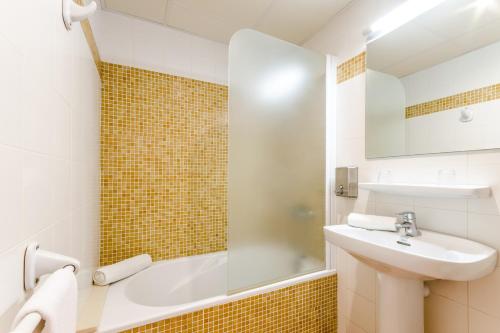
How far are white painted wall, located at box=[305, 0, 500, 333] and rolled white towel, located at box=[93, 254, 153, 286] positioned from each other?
1376 millimetres

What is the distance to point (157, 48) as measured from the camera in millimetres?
1889

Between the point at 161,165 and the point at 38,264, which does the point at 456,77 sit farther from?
the point at 161,165

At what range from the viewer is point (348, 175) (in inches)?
58.1

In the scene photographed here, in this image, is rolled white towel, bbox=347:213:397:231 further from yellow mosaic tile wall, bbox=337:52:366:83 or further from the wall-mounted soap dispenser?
yellow mosaic tile wall, bbox=337:52:366:83

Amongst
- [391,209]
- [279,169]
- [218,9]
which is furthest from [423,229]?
[218,9]

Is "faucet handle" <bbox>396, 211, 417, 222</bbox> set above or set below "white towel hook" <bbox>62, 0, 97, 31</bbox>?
below

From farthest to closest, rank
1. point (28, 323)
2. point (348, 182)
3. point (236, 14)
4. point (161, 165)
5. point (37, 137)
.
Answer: point (161, 165), point (236, 14), point (348, 182), point (37, 137), point (28, 323)

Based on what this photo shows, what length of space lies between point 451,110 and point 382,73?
44 cm

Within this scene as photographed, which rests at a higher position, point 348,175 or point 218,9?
point 218,9

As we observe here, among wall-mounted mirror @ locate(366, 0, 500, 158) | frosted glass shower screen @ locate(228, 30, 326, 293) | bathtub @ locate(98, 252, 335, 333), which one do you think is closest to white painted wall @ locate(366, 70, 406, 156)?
wall-mounted mirror @ locate(366, 0, 500, 158)

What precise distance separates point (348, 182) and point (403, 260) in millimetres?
687

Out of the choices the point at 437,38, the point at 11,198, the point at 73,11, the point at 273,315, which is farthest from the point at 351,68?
the point at 11,198

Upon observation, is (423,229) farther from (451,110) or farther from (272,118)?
(272,118)

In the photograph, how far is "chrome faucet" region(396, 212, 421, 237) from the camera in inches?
42.6
